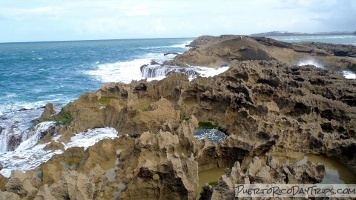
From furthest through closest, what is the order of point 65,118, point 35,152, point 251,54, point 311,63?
point 251,54, point 311,63, point 65,118, point 35,152

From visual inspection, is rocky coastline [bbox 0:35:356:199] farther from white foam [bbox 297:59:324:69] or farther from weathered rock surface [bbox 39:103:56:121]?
white foam [bbox 297:59:324:69]

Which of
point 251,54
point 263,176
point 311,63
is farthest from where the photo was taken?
point 251,54

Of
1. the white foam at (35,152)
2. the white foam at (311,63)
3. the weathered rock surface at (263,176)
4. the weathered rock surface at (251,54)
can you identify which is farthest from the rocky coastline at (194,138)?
the white foam at (311,63)

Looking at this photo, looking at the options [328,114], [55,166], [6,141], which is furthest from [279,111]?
[6,141]

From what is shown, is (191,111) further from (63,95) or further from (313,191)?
(63,95)

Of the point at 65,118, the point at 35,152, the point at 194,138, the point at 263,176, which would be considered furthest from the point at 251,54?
the point at 263,176

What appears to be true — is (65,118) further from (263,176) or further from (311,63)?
(311,63)

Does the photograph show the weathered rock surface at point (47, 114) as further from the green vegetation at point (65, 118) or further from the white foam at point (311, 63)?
the white foam at point (311, 63)

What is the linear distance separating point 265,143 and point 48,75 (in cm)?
3897

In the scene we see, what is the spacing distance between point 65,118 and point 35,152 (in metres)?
4.39

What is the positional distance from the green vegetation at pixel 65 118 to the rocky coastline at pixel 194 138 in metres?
0.06

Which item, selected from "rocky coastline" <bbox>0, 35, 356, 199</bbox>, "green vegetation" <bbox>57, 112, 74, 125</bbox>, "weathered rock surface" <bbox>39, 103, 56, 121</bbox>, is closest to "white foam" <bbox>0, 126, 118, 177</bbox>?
"rocky coastline" <bbox>0, 35, 356, 199</bbox>

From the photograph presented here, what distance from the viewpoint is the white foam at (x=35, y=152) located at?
36.1 ft

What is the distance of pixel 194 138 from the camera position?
10.3 meters
